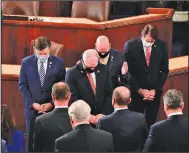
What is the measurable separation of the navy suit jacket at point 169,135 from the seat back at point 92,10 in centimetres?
295

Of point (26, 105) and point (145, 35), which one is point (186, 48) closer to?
point (145, 35)

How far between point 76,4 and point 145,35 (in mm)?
2066

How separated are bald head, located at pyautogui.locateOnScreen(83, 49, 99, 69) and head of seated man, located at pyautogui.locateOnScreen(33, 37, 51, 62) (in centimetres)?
31

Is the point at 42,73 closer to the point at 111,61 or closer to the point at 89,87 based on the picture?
the point at 89,87

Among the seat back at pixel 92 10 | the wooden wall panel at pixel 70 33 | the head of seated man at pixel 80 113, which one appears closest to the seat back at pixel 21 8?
the seat back at pixel 92 10

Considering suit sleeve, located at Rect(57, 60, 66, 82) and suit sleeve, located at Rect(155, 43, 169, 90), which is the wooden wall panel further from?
suit sleeve, located at Rect(57, 60, 66, 82)

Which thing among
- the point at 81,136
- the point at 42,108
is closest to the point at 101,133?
the point at 81,136

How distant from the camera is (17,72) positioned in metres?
5.30

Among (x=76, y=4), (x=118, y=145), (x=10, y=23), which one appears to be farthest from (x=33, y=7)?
(x=118, y=145)

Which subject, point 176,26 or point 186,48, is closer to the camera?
point 186,48

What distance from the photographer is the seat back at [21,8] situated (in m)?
6.88

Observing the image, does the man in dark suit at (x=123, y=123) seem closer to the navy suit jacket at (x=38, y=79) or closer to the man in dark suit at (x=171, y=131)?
the man in dark suit at (x=171, y=131)

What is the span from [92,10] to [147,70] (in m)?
1.99

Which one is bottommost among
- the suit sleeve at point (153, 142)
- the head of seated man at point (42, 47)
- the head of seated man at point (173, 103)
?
the suit sleeve at point (153, 142)
